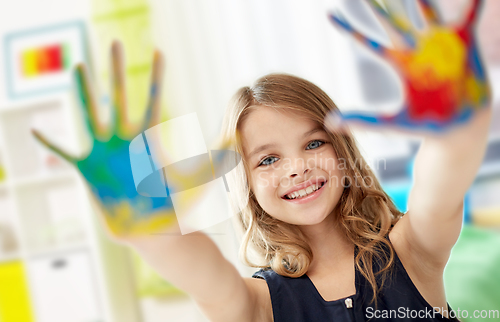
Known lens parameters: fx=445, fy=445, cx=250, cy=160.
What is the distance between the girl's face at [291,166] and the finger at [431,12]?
339 mm

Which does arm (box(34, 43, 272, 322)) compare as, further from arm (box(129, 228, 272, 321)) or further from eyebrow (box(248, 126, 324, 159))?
eyebrow (box(248, 126, 324, 159))

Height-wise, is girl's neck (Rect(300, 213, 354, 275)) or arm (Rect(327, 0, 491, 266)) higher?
arm (Rect(327, 0, 491, 266))

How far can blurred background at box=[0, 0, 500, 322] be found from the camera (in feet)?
6.03

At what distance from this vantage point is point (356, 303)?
770 mm

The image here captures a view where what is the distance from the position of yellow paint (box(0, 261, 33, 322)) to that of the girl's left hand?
2075 millimetres

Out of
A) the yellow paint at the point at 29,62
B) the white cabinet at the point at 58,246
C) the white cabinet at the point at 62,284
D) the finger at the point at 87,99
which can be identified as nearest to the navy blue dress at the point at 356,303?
the finger at the point at 87,99

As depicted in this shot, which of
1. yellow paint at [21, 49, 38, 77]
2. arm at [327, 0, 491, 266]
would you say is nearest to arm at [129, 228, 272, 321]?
arm at [327, 0, 491, 266]

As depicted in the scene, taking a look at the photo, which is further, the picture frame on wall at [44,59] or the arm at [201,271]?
the picture frame on wall at [44,59]

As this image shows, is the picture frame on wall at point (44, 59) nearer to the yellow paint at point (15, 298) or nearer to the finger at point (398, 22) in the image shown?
the yellow paint at point (15, 298)

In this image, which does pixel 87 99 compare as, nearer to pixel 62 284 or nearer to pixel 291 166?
pixel 291 166

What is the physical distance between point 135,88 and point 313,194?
136 centimetres

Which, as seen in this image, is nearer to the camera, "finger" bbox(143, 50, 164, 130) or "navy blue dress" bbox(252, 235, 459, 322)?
"finger" bbox(143, 50, 164, 130)

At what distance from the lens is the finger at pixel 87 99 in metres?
0.58

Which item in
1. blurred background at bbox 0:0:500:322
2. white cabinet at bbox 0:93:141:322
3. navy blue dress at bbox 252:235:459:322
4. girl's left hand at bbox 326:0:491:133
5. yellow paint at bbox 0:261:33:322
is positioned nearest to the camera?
girl's left hand at bbox 326:0:491:133
